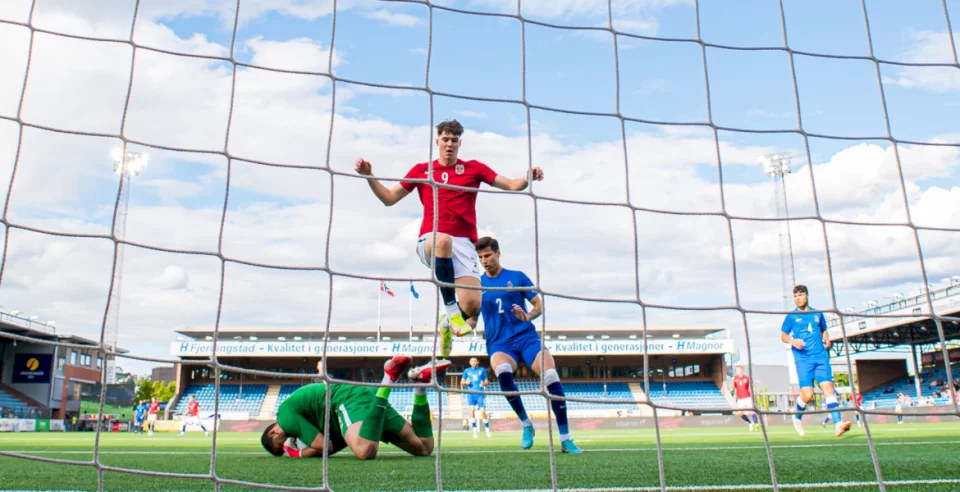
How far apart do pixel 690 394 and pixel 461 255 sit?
30.9 m

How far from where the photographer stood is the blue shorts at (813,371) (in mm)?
6982

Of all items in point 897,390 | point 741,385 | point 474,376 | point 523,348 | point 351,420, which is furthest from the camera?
point 897,390

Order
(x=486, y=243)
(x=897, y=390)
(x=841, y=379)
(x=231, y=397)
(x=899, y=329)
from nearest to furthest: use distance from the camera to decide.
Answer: (x=486, y=243) < (x=899, y=329) < (x=231, y=397) < (x=897, y=390) < (x=841, y=379)

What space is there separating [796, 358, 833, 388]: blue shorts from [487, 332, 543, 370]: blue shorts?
3206 mm

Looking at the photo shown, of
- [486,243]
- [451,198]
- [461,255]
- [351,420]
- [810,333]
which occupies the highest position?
[451,198]

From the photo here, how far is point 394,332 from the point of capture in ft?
127

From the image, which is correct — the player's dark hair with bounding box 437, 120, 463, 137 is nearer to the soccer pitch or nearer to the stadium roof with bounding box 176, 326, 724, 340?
the soccer pitch

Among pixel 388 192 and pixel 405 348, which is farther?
pixel 405 348

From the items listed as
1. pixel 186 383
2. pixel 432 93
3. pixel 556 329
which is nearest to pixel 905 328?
pixel 556 329

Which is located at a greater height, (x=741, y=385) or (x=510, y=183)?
(x=510, y=183)

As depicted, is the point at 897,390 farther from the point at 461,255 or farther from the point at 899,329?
the point at 461,255

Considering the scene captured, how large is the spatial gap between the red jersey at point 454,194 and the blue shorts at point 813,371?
4323 millimetres

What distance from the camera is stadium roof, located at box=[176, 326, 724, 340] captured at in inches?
1511

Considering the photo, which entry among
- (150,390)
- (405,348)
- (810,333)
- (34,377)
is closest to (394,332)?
(405,348)
